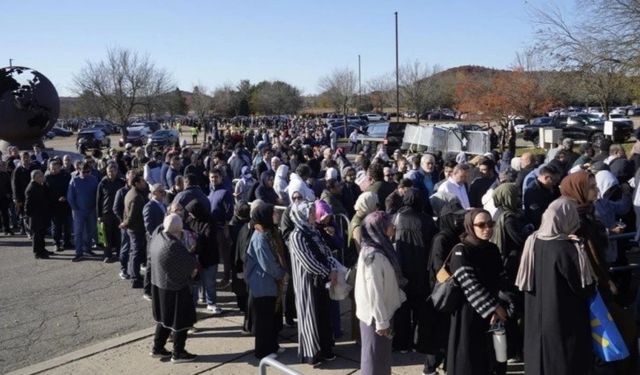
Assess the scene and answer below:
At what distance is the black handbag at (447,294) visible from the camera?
15.5 feet

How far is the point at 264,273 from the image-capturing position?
5949mm

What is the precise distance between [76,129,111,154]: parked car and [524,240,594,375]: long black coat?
1254 inches

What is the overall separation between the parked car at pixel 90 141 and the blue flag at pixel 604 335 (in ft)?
105

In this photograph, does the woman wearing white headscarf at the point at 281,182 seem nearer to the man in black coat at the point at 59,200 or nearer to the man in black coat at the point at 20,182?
the man in black coat at the point at 59,200

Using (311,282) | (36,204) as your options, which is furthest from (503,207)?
(36,204)

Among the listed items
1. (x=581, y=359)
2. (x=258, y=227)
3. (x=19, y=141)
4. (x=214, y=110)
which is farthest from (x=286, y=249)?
(x=214, y=110)

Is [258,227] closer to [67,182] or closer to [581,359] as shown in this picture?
[581,359]

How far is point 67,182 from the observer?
11.5m

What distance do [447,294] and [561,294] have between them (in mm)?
869

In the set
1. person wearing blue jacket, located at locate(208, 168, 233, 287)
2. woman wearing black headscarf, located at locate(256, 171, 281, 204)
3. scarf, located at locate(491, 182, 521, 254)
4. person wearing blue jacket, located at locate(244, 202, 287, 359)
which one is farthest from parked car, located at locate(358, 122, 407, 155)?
person wearing blue jacket, located at locate(244, 202, 287, 359)

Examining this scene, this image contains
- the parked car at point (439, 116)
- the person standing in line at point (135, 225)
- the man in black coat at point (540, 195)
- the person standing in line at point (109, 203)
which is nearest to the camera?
the man in black coat at point (540, 195)

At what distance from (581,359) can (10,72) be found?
2050 cm

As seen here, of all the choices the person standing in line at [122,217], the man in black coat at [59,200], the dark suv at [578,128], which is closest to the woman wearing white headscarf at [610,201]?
the person standing in line at [122,217]

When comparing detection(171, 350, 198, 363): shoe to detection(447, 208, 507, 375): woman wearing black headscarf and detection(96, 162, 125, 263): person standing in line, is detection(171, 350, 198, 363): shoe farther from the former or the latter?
detection(96, 162, 125, 263): person standing in line
